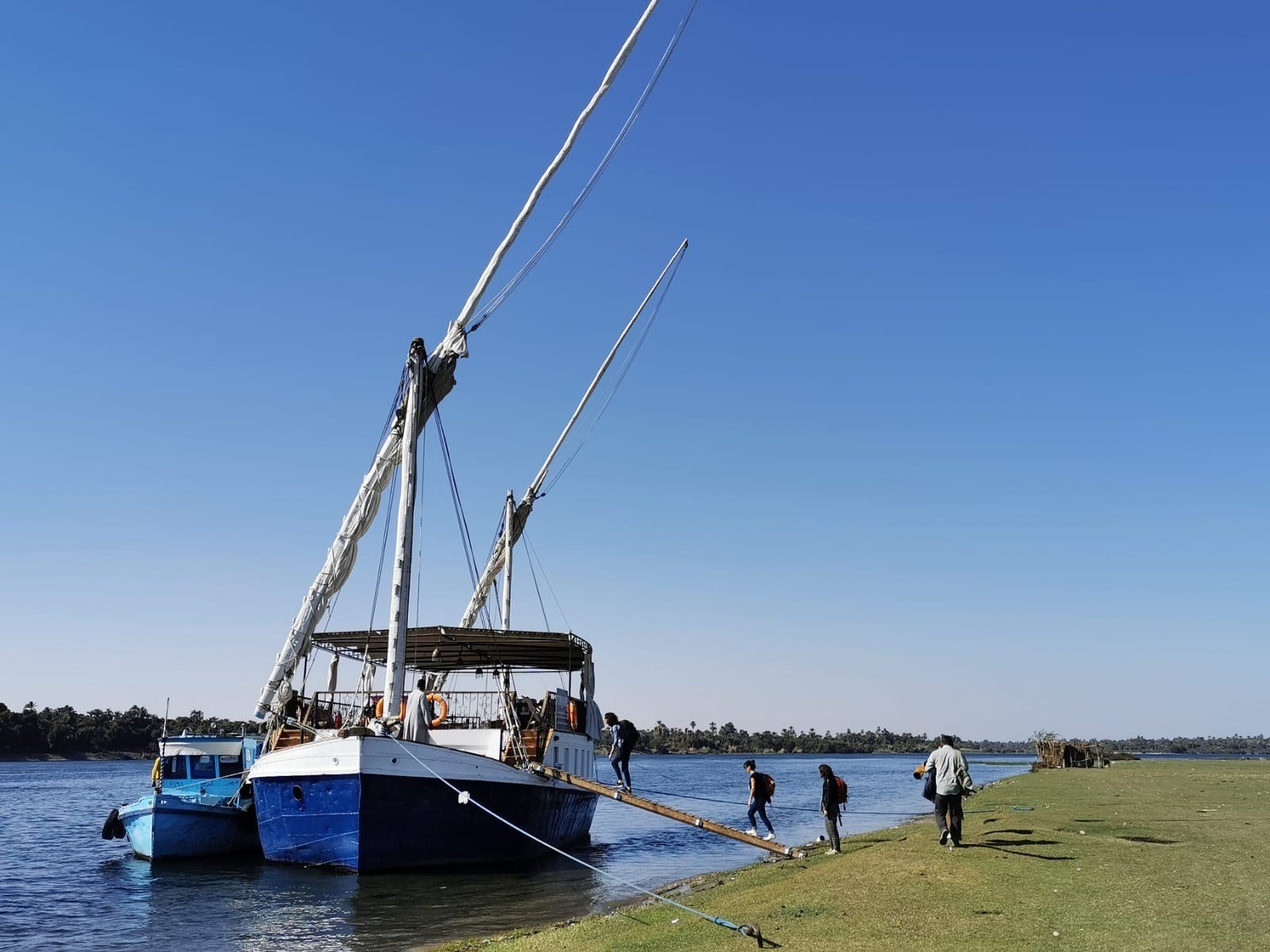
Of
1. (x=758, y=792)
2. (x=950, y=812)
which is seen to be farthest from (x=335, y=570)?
(x=950, y=812)

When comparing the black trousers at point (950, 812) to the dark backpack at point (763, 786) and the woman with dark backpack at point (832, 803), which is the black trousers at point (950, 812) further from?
the dark backpack at point (763, 786)

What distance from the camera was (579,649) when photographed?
112ft

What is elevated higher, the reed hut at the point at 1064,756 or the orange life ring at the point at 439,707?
the orange life ring at the point at 439,707

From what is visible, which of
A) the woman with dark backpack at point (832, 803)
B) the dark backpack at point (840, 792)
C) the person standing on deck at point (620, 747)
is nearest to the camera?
the woman with dark backpack at point (832, 803)

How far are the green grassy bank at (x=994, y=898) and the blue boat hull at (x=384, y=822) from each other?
23.3 feet

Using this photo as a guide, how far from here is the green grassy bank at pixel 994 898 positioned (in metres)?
11.8

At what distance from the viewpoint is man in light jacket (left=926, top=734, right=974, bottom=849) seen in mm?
19000

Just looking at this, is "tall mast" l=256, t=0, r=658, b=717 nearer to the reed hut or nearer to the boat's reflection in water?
the boat's reflection in water

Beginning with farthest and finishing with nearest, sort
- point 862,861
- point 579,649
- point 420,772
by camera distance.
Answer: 1. point 579,649
2. point 420,772
3. point 862,861

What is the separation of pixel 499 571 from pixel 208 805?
61.0 ft

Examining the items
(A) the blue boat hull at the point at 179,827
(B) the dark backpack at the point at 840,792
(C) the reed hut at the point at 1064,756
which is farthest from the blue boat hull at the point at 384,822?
(C) the reed hut at the point at 1064,756

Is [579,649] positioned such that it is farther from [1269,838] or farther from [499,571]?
[1269,838]

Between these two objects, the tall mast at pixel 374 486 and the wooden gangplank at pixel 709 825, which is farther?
the tall mast at pixel 374 486

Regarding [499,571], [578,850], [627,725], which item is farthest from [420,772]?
[499,571]
